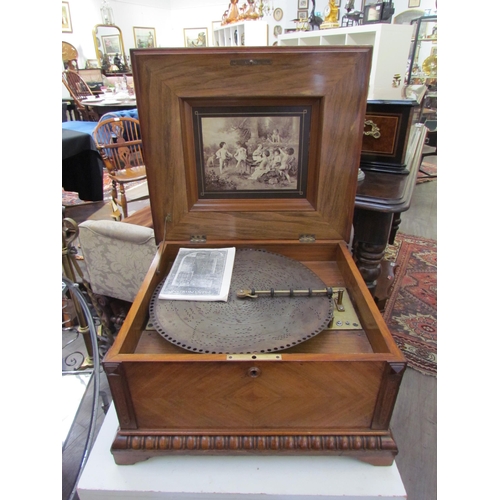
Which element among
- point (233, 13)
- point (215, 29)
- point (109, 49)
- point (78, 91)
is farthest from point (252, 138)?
point (215, 29)

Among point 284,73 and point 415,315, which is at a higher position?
point 284,73

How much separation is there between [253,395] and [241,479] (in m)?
0.17

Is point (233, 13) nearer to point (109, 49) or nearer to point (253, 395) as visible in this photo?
point (109, 49)

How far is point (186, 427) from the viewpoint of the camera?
59 cm

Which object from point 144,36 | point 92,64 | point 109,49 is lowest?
point 92,64

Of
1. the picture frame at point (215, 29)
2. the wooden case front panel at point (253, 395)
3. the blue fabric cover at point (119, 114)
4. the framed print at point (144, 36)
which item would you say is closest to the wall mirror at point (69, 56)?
the framed print at point (144, 36)

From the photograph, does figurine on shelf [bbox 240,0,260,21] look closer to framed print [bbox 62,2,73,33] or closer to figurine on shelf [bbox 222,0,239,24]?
figurine on shelf [bbox 222,0,239,24]

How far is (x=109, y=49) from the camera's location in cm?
584

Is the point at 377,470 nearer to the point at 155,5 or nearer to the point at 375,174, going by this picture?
the point at 375,174

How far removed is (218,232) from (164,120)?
0.88 feet

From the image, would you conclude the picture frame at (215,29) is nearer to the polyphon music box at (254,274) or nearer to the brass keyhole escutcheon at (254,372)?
the polyphon music box at (254,274)

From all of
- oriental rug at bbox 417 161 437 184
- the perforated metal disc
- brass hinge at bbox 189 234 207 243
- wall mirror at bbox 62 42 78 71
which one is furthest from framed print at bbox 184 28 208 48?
the perforated metal disc

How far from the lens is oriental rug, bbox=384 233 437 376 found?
1.47 metres

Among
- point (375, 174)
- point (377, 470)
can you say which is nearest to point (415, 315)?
point (375, 174)
